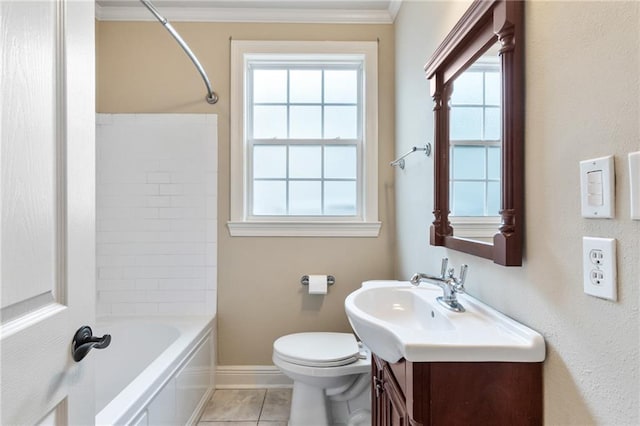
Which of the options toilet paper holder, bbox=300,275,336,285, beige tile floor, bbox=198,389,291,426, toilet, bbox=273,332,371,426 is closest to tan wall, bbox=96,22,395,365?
toilet paper holder, bbox=300,275,336,285

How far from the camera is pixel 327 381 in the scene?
1576 millimetres

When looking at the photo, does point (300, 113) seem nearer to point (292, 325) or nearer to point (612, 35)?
point (292, 325)

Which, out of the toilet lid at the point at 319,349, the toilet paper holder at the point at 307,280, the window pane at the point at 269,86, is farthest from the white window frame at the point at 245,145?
the toilet lid at the point at 319,349

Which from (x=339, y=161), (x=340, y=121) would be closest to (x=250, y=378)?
(x=339, y=161)

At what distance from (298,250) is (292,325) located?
508mm

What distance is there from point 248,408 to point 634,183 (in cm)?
204

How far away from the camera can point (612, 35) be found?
0.56m

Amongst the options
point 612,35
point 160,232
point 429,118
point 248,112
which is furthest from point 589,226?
point 160,232

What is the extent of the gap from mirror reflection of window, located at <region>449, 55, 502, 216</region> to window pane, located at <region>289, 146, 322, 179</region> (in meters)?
1.15

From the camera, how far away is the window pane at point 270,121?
2.26 meters

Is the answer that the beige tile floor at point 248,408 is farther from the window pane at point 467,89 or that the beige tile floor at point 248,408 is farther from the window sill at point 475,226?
the window pane at point 467,89

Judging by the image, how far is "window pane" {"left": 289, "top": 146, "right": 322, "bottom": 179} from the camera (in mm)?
2256

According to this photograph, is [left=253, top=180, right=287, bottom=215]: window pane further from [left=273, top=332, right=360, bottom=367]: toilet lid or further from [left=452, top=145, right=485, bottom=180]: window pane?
[left=452, top=145, right=485, bottom=180]: window pane

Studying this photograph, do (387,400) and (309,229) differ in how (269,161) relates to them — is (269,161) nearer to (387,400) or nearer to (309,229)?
(309,229)
